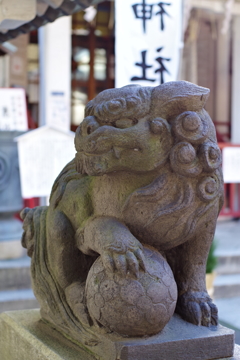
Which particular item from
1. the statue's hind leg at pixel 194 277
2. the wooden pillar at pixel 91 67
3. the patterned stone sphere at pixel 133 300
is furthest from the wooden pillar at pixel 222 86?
the patterned stone sphere at pixel 133 300

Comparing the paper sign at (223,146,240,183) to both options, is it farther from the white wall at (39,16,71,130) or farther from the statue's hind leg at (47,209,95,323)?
the statue's hind leg at (47,209,95,323)

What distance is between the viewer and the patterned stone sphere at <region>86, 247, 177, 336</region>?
1.59 meters

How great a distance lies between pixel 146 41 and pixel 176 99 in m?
2.06

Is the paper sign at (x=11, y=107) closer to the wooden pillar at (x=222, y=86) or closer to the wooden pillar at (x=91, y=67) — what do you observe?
the wooden pillar at (x=91, y=67)

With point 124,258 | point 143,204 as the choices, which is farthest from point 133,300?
point 143,204

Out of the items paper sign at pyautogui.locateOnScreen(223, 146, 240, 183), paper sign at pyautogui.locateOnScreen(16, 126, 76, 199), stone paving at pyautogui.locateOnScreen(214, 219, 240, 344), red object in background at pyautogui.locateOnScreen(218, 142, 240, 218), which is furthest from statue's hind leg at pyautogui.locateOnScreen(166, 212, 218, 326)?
red object in background at pyautogui.locateOnScreen(218, 142, 240, 218)

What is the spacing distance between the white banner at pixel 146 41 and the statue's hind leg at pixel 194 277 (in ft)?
6.32

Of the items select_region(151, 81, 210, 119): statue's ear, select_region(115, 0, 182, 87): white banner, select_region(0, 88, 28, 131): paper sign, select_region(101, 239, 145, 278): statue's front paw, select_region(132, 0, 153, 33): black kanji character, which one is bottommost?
select_region(101, 239, 145, 278): statue's front paw

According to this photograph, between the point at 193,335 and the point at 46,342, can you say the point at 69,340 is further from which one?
the point at 193,335

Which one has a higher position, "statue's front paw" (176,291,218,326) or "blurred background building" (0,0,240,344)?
"blurred background building" (0,0,240,344)

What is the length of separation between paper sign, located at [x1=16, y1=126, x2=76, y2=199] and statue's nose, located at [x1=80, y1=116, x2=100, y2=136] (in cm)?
264

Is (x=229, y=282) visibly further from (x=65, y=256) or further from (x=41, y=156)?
(x=65, y=256)

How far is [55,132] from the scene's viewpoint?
4465 mm

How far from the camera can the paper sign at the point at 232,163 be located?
20.1 feet
